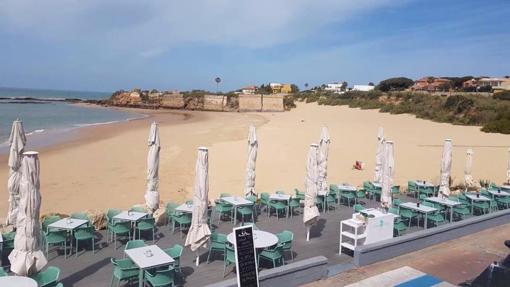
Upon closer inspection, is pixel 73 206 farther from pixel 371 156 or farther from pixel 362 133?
pixel 362 133

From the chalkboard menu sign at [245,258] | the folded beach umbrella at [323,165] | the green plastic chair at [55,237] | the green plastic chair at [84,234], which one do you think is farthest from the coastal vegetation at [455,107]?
the green plastic chair at [55,237]

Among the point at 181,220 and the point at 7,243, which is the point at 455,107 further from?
the point at 7,243

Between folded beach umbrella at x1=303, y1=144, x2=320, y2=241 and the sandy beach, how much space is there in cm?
617

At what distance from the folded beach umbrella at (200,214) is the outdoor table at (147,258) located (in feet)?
2.86

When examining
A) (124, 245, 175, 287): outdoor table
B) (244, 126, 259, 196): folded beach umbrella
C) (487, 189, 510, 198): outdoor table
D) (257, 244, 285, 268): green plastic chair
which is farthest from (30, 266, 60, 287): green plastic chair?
(487, 189, 510, 198): outdoor table

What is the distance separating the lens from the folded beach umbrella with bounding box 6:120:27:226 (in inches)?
320

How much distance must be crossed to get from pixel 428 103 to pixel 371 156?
32.8 metres

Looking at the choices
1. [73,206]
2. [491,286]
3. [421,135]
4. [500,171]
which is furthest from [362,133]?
[491,286]

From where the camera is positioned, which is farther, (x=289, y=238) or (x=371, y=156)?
(x=371, y=156)

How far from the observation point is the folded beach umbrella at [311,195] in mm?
9070

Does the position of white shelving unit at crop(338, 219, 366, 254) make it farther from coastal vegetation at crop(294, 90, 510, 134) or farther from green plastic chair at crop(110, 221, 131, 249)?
coastal vegetation at crop(294, 90, 510, 134)

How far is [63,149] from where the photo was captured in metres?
25.9

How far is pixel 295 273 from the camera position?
6934 millimetres

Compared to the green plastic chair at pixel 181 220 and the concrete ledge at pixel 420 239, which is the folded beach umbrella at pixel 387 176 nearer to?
the concrete ledge at pixel 420 239
